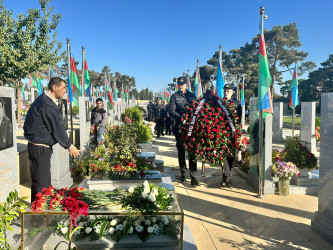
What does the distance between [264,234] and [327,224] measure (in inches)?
31.4

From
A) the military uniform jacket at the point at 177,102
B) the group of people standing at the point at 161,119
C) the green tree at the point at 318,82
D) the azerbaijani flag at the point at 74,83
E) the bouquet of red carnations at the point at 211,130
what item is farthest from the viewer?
the green tree at the point at 318,82

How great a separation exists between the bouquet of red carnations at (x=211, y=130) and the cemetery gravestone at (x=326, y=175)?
1820 millimetres

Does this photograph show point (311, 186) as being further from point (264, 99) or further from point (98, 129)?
point (98, 129)

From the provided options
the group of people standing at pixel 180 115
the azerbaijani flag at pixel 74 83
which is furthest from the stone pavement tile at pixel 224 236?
the azerbaijani flag at pixel 74 83

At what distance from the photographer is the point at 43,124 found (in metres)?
3.59

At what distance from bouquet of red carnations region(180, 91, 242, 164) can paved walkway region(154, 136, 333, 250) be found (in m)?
0.79

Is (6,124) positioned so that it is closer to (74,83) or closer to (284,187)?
(284,187)

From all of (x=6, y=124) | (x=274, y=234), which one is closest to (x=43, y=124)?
(x=6, y=124)

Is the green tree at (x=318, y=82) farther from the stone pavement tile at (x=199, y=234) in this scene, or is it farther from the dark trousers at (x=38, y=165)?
the dark trousers at (x=38, y=165)

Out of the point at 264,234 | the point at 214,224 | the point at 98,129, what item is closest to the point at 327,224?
the point at 264,234

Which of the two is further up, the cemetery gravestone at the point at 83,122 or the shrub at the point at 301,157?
the cemetery gravestone at the point at 83,122

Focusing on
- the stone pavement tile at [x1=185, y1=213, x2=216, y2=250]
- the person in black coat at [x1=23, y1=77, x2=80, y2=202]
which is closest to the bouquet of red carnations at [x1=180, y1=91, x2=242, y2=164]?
the stone pavement tile at [x1=185, y1=213, x2=216, y2=250]

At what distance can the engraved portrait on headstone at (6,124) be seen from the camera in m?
3.46

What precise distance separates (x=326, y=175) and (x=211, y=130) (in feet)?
6.96
